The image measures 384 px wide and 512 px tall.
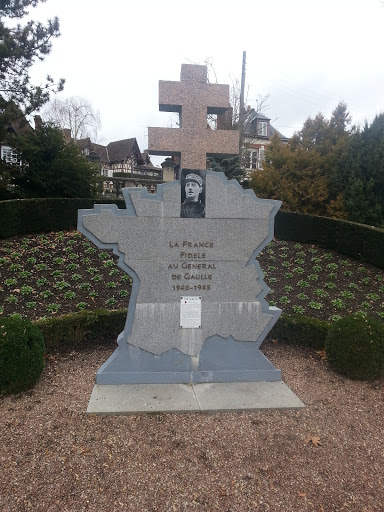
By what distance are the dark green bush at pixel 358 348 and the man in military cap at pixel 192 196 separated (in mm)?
2928

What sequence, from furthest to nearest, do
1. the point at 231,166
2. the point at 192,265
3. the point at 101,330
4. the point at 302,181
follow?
the point at 231,166 < the point at 302,181 < the point at 101,330 < the point at 192,265

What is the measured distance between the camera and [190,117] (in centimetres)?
544

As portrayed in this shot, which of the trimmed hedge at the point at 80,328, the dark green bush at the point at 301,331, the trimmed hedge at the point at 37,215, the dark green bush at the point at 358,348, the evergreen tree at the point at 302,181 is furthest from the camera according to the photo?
the evergreen tree at the point at 302,181

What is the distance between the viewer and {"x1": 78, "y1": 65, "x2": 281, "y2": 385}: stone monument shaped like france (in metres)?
5.08

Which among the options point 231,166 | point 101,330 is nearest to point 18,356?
point 101,330

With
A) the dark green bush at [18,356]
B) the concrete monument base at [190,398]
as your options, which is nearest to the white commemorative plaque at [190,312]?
the concrete monument base at [190,398]

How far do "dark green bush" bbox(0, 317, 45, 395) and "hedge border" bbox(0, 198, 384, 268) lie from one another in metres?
7.48

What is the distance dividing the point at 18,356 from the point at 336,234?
9825 mm

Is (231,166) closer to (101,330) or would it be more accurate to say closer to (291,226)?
(291,226)

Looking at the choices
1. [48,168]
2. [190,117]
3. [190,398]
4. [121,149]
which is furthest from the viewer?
[121,149]

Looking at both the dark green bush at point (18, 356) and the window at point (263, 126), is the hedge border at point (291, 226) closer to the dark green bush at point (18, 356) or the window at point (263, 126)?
the dark green bush at point (18, 356)

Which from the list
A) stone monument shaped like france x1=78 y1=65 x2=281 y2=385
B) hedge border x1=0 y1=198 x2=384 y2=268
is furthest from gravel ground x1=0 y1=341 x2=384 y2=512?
hedge border x1=0 y1=198 x2=384 y2=268

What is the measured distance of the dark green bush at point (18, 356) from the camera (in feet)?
15.5

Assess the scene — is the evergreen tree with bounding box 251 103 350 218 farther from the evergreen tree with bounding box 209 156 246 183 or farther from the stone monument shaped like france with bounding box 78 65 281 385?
the stone monument shaped like france with bounding box 78 65 281 385
